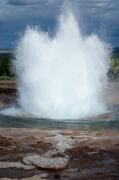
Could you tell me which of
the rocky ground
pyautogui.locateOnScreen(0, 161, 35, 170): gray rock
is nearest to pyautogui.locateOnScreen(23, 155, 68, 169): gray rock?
the rocky ground

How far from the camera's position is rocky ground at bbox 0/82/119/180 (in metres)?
6.86

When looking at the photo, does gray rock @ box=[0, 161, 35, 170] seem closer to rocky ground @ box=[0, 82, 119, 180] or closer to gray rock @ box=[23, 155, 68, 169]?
rocky ground @ box=[0, 82, 119, 180]

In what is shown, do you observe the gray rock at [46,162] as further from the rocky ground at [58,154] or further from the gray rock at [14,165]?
the gray rock at [14,165]

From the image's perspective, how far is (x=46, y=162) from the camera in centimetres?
732

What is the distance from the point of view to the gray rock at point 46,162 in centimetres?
714

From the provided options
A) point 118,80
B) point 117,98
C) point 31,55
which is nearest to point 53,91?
point 31,55

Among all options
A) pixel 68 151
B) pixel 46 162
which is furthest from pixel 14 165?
pixel 68 151

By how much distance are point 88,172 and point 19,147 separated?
7.35 ft

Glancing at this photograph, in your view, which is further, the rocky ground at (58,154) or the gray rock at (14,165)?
the gray rock at (14,165)

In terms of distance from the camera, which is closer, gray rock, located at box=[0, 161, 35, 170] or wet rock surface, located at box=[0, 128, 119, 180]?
wet rock surface, located at box=[0, 128, 119, 180]

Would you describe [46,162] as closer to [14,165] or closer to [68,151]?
[14,165]

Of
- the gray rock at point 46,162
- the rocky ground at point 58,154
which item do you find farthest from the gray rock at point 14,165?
the gray rock at point 46,162

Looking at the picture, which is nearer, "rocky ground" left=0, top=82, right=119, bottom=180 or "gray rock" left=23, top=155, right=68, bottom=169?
"rocky ground" left=0, top=82, right=119, bottom=180

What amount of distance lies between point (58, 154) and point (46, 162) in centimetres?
78
